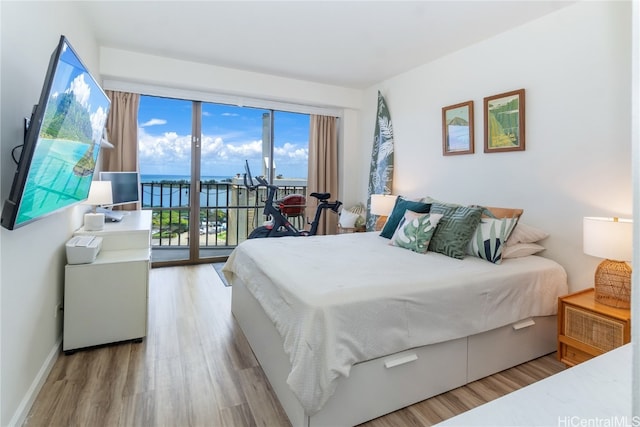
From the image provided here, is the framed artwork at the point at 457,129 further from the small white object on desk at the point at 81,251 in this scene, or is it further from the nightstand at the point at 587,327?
the small white object on desk at the point at 81,251

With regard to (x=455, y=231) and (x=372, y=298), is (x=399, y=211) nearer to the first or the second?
(x=455, y=231)

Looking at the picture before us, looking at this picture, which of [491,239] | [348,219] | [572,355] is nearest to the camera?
[572,355]

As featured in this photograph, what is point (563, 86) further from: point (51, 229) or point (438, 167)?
point (51, 229)

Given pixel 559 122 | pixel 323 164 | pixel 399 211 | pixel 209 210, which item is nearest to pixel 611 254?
pixel 559 122

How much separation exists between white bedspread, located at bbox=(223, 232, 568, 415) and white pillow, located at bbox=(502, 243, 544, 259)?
0.06m

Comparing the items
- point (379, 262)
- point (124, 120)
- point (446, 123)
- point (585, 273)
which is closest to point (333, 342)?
point (379, 262)

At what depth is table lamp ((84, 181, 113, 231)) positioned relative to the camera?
269 centimetres

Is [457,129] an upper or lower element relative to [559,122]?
upper

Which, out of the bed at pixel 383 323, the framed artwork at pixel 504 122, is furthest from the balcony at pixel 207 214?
the framed artwork at pixel 504 122

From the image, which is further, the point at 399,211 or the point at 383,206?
the point at 383,206

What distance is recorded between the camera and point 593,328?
6.56ft

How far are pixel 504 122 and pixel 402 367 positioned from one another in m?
2.40

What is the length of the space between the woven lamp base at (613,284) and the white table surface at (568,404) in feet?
5.22

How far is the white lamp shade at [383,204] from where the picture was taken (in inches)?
155
